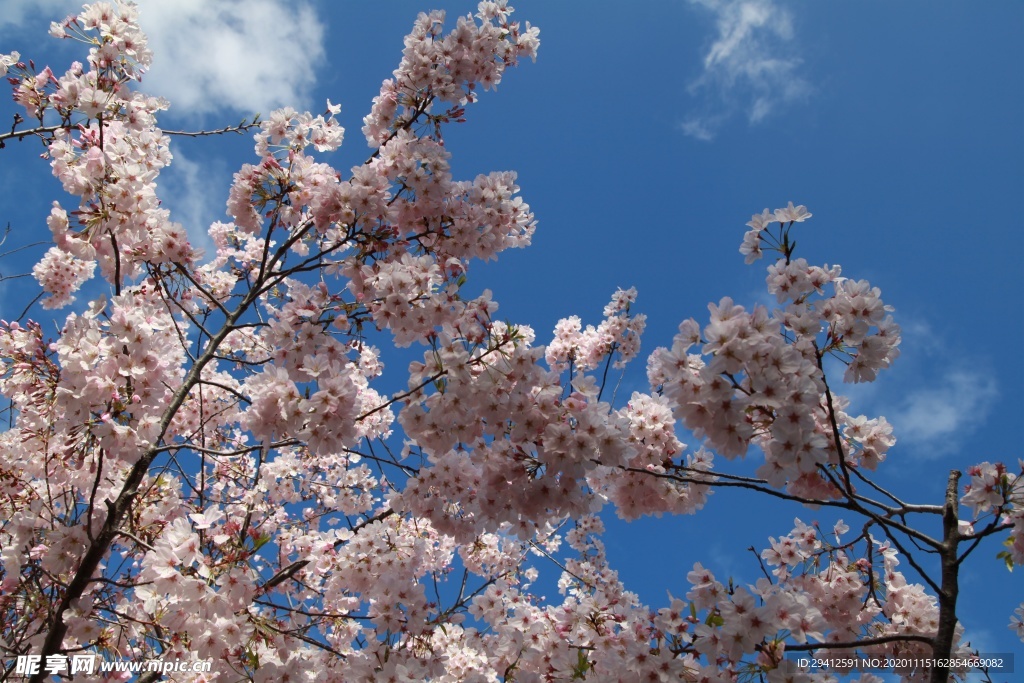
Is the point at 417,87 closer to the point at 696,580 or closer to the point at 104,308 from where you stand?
the point at 104,308

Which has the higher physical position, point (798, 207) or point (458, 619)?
point (798, 207)

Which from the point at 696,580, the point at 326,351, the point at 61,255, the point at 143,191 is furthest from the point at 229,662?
the point at 61,255

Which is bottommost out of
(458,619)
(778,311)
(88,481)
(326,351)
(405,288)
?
(458,619)

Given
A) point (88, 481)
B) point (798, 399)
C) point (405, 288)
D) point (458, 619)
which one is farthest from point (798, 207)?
point (88, 481)

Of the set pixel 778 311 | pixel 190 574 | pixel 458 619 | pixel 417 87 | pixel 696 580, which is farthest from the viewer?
pixel 417 87

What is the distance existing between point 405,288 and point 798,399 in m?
2.52

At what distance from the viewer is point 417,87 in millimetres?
5648

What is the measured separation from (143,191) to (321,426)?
2.61 meters

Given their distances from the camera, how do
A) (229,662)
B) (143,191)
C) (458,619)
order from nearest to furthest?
(229,662), (143,191), (458,619)

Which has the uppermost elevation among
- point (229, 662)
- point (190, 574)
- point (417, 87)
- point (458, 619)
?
point (417, 87)

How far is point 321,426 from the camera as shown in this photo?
3633mm

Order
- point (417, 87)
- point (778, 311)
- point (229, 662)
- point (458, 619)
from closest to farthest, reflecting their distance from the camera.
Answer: point (778, 311), point (229, 662), point (458, 619), point (417, 87)

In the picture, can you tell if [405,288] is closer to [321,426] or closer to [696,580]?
[321,426]

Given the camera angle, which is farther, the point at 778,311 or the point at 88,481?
→ the point at 88,481
